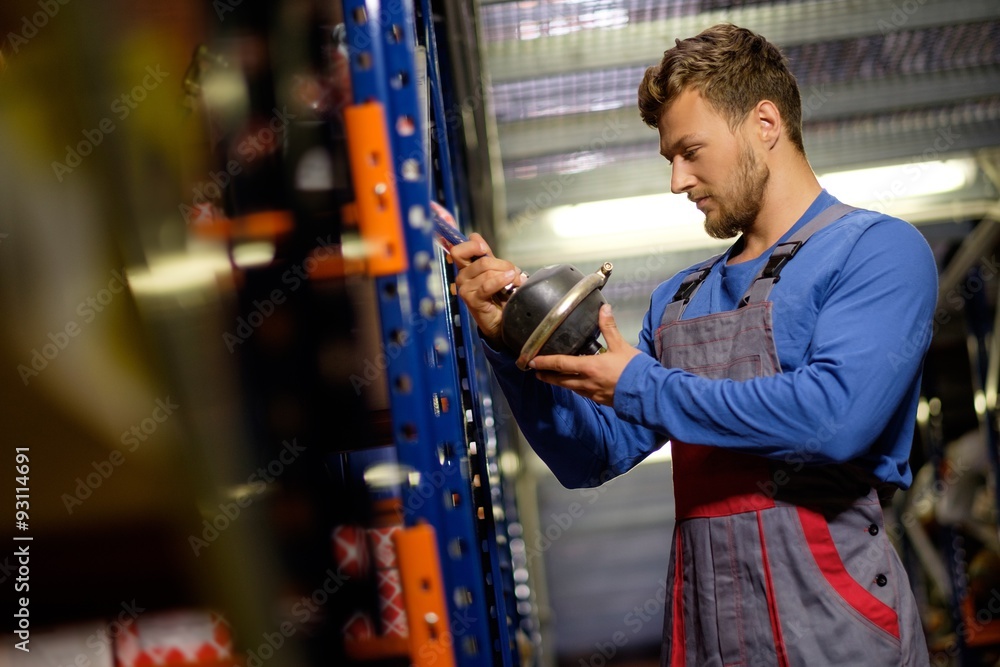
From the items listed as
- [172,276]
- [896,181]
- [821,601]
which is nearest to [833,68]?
[896,181]

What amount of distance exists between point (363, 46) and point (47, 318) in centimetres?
98

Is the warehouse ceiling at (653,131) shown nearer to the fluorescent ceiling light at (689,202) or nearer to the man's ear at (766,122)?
the fluorescent ceiling light at (689,202)

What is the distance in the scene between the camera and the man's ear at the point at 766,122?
2021 mm

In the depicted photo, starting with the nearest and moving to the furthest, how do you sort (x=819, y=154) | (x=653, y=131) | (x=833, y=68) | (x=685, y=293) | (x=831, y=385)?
(x=831, y=385)
(x=685, y=293)
(x=833, y=68)
(x=653, y=131)
(x=819, y=154)

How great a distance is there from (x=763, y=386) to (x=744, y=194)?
0.52 metres

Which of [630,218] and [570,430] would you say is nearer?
[570,430]

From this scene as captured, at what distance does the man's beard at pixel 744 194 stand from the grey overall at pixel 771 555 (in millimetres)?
134

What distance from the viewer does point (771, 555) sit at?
1.77 metres

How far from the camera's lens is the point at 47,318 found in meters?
2.05

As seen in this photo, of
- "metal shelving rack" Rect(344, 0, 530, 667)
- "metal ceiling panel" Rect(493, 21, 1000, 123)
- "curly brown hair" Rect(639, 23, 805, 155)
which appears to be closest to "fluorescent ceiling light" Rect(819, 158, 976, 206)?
"metal ceiling panel" Rect(493, 21, 1000, 123)

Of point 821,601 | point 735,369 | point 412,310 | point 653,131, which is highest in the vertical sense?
point 412,310

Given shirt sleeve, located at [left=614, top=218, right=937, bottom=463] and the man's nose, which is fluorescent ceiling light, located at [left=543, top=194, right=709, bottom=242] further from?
shirt sleeve, located at [left=614, top=218, right=937, bottom=463]

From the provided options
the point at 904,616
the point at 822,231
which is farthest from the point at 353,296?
the point at 904,616

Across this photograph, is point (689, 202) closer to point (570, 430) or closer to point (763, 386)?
point (570, 430)
